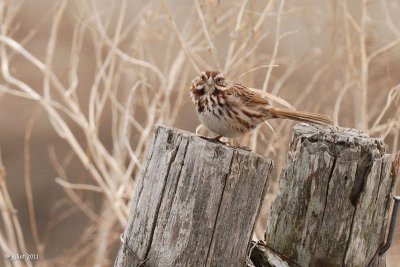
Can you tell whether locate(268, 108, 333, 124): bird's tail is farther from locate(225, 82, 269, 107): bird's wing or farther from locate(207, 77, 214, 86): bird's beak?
locate(207, 77, 214, 86): bird's beak

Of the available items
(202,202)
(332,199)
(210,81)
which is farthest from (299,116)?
(202,202)

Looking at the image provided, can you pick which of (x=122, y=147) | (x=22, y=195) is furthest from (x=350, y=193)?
(x=22, y=195)

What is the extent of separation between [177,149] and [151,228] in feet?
0.88

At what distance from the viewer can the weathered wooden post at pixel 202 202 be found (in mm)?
2428

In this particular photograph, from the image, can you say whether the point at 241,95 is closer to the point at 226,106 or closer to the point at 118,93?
the point at 226,106

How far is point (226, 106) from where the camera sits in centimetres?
368

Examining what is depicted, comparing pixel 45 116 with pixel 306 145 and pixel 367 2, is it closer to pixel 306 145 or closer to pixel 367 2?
pixel 367 2

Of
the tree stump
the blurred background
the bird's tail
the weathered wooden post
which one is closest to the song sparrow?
the bird's tail

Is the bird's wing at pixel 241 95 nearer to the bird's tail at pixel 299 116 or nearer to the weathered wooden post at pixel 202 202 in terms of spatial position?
the bird's tail at pixel 299 116

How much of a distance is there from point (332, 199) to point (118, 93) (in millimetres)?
5973

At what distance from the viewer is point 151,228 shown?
8.24ft

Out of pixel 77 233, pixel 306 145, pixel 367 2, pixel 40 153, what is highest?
pixel 367 2

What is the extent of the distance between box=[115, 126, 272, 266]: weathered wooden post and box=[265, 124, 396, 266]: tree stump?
0.25 meters

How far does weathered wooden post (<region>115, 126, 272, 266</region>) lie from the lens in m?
2.43
